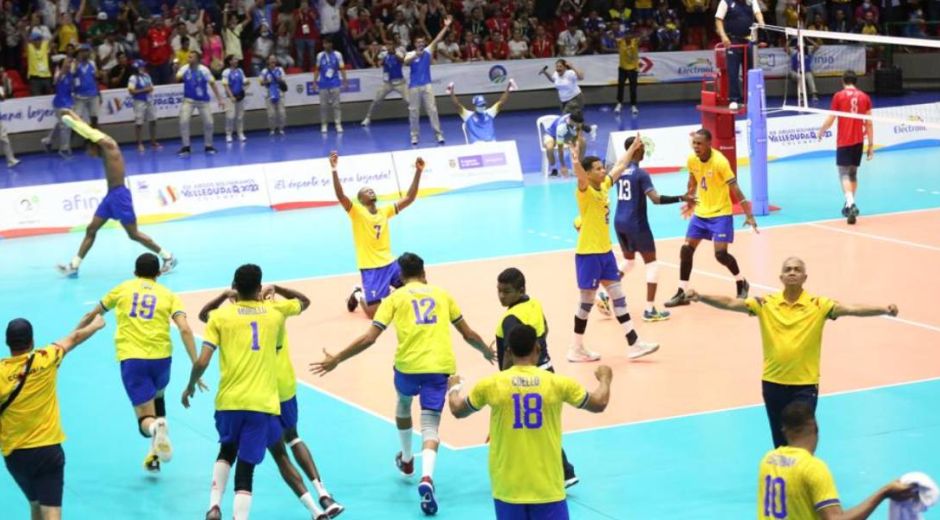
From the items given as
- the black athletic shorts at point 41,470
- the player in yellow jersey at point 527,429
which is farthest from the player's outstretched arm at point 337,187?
the player in yellow jersey at point 527,429

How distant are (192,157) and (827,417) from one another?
21.5 m

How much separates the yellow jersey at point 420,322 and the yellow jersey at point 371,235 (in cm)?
522

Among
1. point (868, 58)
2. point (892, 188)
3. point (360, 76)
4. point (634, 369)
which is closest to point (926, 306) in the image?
point (634, 369)

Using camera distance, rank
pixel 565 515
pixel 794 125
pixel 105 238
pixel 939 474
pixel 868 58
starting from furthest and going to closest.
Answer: pixel 868 58
pixel 794 125
pixel 105 238
pixel 939 474
pixel 565 515

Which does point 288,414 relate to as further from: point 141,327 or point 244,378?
point 141,327

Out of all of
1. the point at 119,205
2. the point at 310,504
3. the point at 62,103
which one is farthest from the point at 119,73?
the point at 310,504

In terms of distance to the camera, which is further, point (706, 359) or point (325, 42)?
point (325, 42)

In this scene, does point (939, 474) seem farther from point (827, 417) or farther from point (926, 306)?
point (926, 306)

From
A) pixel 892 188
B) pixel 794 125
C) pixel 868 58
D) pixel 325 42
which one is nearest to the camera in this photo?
pixel 892 188

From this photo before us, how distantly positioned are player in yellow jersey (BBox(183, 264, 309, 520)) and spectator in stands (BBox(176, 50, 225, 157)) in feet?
71.8

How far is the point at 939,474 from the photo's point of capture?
11086 mm

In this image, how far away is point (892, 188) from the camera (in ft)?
85.4

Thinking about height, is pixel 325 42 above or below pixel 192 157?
above

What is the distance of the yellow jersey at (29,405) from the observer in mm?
9492
